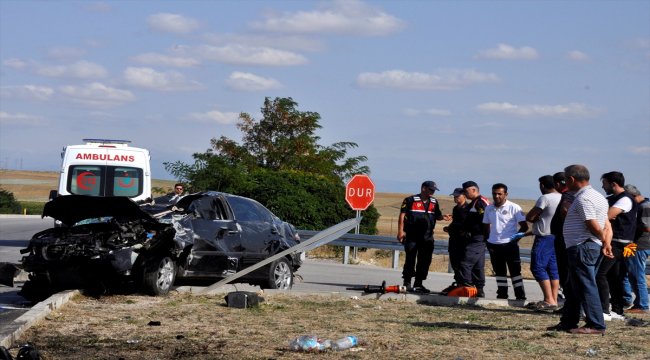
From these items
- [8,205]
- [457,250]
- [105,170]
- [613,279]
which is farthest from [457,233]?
[8,205]

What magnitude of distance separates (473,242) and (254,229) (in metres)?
3.22

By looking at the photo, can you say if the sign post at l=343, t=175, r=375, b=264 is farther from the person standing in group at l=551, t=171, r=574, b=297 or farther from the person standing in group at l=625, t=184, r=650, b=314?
the person standing in group at l=551, t=171, r=574, b=297

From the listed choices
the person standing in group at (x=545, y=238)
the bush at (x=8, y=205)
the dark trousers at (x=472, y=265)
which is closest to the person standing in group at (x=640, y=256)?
the person standing in group at (x=545, y=238)

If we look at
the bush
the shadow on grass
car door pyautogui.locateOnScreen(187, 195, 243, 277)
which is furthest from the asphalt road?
the bush

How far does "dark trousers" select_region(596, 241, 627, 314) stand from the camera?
11.7 meters

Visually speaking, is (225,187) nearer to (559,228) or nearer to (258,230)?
(258,230)

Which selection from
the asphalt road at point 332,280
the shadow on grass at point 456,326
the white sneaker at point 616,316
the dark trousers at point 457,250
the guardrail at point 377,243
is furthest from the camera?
the guardrail at point 377,243

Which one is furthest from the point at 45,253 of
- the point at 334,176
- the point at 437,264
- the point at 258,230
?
the point at 334,176

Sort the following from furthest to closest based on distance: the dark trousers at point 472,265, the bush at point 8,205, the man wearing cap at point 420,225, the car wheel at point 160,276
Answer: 1. the bush at point 8,205
2. the man wearing cap at point 420,225
3. the dark trousers at point 472,265
4. the car wheel at point 160,276

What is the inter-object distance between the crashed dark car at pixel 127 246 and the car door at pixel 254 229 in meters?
0.40

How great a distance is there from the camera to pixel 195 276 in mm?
14953

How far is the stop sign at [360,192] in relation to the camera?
89.0 ft

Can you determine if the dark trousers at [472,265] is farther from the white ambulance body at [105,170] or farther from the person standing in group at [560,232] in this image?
the white ambulance body at [105,170]

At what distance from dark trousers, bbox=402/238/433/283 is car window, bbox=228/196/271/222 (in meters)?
2.16
